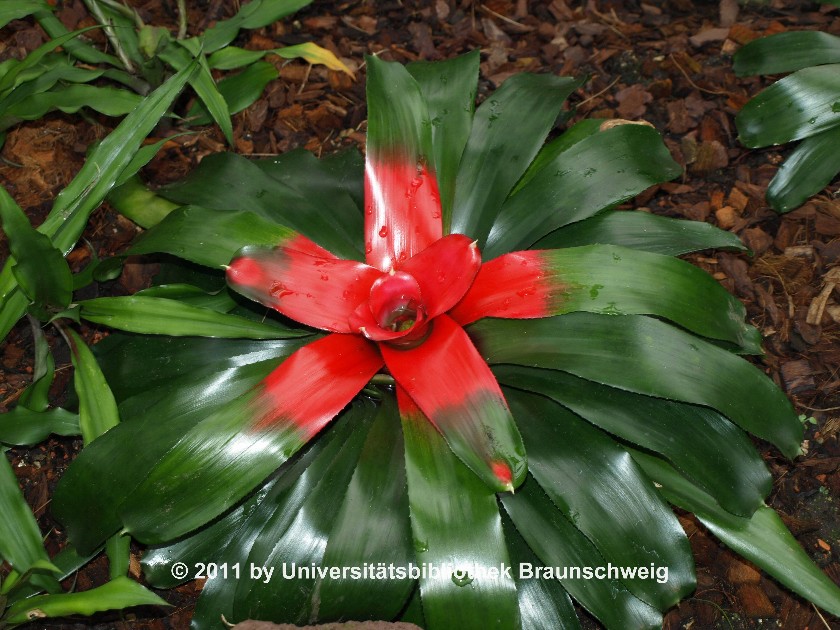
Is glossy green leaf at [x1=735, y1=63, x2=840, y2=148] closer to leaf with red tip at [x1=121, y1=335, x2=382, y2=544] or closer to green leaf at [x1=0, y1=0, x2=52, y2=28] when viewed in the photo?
leaf with red tip at [x1=121, y1=335, x2=382, y2=544]

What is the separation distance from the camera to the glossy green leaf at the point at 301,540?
2.28m

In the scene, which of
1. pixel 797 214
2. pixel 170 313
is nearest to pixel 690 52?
pixel 797 214

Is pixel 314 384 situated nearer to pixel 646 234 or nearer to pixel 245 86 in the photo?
pixel 646 234

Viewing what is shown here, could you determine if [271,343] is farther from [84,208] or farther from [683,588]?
[683,588]

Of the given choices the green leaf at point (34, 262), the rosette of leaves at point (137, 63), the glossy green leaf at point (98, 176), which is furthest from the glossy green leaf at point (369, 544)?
the rosette of leaves at point (137, 63)

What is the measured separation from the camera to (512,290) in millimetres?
2340

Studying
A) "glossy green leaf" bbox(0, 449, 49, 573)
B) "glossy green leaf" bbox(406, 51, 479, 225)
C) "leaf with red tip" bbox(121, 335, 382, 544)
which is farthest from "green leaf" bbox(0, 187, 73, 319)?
"glossy green leaf" bbox(406, 51, 479, 225)

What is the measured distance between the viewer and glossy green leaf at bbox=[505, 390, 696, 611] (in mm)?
2229

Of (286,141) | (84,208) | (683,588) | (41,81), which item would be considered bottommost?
(683,588)

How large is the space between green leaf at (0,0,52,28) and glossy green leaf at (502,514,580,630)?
2665 mm

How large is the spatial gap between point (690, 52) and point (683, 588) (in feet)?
8.26

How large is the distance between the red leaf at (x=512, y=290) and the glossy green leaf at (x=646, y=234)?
353 mm

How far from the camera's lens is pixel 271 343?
8.69ft

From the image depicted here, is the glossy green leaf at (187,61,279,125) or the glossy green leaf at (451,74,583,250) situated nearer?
the glossy green leaf at (451,74,583,250)
